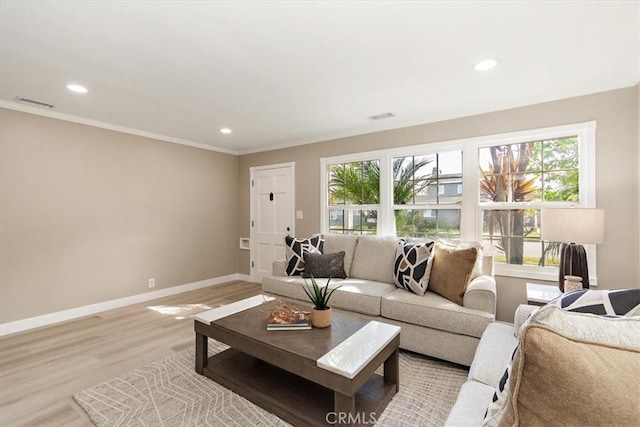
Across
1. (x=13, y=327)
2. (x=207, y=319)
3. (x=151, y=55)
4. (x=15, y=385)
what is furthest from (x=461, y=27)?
(x=13, y=327)

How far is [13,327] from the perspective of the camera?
3.09 m

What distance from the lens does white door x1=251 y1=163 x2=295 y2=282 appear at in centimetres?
481

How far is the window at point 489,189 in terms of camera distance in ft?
9.26

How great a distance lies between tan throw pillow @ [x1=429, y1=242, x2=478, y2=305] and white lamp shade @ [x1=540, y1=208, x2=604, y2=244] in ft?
1.93

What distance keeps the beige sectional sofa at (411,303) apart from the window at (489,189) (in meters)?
0.39

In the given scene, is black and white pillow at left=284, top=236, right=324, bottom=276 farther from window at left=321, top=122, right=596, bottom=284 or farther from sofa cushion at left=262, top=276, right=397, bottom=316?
window at left=321, top=122, right=596, bottom=284

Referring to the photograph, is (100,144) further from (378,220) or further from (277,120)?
(378,220)

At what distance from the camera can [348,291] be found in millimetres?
2895

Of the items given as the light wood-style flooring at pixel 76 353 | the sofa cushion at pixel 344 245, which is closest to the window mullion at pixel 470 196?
the sofa cushion at pixel 344 245

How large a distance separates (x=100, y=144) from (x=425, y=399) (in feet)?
14.6

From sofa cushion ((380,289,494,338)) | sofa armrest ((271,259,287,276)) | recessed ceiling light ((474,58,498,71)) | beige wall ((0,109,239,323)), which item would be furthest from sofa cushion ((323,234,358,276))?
beige wall ((0,109,239,323))

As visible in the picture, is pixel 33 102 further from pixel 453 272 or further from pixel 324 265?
pixel 453 272

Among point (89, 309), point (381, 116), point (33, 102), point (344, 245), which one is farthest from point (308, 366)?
point (33, 102)

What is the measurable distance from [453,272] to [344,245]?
1.42 metres
